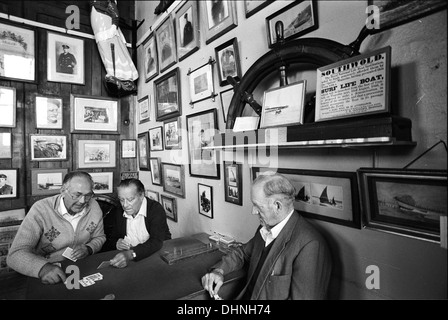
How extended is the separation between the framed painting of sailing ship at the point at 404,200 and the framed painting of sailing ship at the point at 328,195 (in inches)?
3.8

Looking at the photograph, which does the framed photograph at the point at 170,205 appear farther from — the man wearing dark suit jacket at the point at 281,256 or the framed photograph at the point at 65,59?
the framed photograph at the point at 65,59

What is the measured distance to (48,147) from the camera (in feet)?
12.3

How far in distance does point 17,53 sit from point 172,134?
7.85ft

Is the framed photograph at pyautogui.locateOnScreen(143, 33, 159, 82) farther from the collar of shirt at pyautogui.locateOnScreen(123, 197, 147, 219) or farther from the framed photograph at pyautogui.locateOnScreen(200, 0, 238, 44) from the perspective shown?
the collar of shirt at pyautogui.locateOnScreen(123, 197, 147, 219)

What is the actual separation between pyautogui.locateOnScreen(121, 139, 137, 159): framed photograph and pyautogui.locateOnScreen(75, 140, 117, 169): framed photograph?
139 mm

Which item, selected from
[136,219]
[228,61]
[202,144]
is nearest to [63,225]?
[136,219]

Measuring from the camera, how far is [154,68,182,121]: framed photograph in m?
3.22

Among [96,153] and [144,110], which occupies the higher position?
[144,110]

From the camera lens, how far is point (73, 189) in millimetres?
2314

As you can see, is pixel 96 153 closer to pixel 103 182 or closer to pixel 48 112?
pixel 103 182

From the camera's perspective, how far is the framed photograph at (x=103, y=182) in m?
4.16

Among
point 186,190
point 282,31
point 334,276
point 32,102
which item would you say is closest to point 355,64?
point 282,31

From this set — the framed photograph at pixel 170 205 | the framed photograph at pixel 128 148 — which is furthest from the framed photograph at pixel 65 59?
the framed photograph at pixel 170 205
